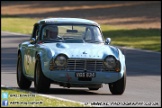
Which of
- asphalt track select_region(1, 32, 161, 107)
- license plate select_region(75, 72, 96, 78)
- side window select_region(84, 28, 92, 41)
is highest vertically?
side window select_region(84, 28, 92, 41)

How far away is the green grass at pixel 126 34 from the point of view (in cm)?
3303

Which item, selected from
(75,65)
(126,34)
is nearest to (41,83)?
(75,65)

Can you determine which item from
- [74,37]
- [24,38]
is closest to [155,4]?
[24,38]

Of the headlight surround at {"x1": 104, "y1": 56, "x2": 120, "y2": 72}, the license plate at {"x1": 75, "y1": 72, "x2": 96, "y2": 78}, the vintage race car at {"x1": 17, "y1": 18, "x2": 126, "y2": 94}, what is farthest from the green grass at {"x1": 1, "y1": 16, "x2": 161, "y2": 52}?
the license plate at {"x1": 75, "y1": 72, "x2": 96, "y2": 78}

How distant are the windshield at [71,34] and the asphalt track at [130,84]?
0.97 m

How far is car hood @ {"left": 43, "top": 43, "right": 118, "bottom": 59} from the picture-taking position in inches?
567

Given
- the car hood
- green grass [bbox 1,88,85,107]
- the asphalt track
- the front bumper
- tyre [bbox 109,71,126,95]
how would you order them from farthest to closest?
1. tyre [bbox 109,71,126,95]
2. the car hood
3. the front bumper
4. the asphalt track
5. green grass [bbox 1,88,85,107]

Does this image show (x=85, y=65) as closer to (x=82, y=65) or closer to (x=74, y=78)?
(x=82, y=65)

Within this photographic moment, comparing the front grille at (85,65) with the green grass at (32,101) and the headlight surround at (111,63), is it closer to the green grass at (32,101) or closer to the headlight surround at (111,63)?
the headlight surround at (111,63)

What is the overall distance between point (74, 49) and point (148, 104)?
226cm

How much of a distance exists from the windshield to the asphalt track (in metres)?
0.97

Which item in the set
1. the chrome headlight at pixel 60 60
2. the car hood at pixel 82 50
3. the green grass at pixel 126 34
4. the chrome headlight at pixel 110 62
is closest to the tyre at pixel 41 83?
the chrome headlight at pixel 60 60

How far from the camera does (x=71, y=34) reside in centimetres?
1547

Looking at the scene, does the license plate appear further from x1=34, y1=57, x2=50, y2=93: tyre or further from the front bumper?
x1=34, y1=57, x2=50, y2=93: tyre
